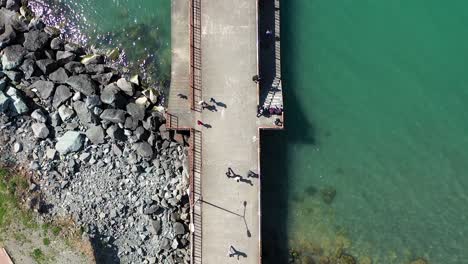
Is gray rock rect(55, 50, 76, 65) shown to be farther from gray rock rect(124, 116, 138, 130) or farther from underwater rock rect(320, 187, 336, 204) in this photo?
underwater rock rect(320, 187, 336, 204)

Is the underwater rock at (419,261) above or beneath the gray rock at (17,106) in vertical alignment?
beneath

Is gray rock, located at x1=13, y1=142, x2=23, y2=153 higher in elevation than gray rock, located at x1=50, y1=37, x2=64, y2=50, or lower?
lower

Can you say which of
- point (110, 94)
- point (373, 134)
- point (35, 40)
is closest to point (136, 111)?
point (110, 94)

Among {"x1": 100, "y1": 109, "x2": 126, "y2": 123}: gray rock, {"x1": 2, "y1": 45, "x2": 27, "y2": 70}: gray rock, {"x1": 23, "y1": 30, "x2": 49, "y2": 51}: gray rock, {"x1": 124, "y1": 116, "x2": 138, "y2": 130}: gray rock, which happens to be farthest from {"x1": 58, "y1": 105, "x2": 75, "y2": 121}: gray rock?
{"x1": 23, "y1": 30, "x2": 49, "y2": 51}: gray rock

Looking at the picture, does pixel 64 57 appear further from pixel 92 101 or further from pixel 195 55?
pixel 195 55

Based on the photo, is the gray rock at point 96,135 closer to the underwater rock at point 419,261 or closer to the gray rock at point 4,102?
the gray rock at point 4,102

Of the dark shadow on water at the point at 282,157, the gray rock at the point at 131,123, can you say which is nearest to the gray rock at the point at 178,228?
the dark shadow on water at the point at 282,157
